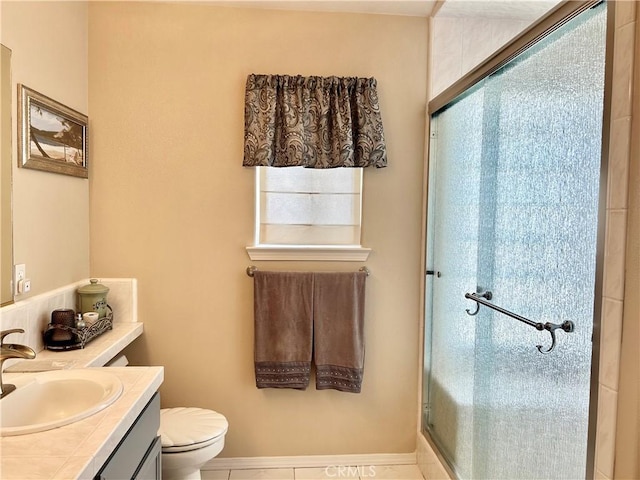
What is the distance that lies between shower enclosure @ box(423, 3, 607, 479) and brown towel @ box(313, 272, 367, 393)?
0.42m

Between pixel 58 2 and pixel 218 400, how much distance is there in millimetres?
2064

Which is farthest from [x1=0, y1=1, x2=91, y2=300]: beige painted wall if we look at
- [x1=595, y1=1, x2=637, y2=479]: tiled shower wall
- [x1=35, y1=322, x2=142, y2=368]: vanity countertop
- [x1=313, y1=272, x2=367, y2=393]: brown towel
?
[x1=595, y1=1, x2=637, y2=479]: tiled shower wall

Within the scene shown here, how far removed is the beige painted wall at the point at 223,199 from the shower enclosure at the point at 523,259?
0.28 meters

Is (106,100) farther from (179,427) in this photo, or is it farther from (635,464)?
(635,464)

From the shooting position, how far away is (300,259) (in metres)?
2.30

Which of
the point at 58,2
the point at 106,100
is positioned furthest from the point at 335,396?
the point at 58,2

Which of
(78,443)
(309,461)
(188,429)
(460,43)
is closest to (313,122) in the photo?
(460,43)

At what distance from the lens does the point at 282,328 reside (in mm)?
2248

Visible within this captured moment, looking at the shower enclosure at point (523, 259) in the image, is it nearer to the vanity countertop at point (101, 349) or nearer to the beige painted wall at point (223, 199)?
the beige painted wall at point (223, 199)

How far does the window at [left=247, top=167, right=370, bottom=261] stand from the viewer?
232 cm

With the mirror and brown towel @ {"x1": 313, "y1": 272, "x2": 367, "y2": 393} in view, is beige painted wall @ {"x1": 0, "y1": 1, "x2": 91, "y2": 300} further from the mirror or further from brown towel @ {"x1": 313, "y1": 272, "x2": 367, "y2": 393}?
brown towel @ {"x1": 313, "y1": 272, "x2": 367, "y2": 393}

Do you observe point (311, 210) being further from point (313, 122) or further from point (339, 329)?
point (339, 329)

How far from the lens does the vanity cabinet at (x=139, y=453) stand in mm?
1122

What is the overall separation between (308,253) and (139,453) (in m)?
1.23
